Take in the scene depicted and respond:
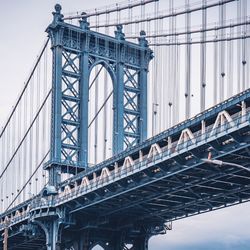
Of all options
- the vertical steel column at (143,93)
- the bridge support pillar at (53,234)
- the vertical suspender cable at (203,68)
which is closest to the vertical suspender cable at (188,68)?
the vertical suspender cable at (203,68)

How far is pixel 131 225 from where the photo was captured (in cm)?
8869

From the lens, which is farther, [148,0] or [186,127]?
[148,0]

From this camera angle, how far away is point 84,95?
295 feet

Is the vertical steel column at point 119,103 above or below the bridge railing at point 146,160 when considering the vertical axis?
above

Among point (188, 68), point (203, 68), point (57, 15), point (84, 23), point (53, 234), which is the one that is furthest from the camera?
point (84, 23)

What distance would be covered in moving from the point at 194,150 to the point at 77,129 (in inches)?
1212

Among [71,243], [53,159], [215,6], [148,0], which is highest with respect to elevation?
[148,0]

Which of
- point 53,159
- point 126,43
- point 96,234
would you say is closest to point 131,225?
point 96,234

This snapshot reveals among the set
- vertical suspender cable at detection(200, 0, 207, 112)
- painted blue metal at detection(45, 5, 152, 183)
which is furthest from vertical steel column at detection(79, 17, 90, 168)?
vertical suspender cable at detection(200, 0, 207, 112)

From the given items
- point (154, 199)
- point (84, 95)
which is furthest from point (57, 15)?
point (154, 199)

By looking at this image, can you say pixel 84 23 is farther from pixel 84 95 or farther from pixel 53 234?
pixel 53 234

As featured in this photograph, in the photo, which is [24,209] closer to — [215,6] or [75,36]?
[75,36]

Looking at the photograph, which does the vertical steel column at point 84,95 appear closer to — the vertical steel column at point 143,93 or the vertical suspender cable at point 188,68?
the vertical steel column at point 143,93

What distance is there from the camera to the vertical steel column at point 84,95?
88.8m
